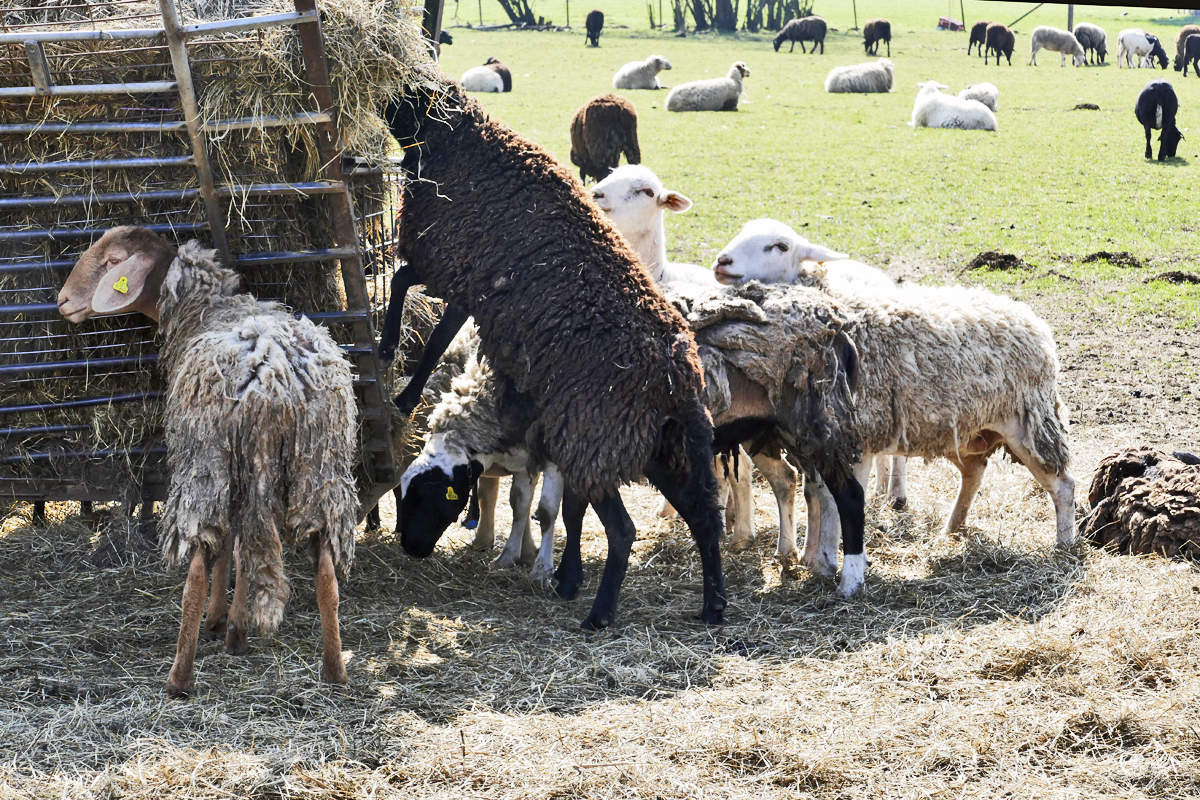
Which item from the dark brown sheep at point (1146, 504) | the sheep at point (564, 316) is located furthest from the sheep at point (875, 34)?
the sheep at point (564, 316)

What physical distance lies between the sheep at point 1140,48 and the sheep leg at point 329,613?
41048mm

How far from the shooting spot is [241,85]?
4625 millimetres

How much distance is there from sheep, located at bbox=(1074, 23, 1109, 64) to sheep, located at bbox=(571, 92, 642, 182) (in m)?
34.3

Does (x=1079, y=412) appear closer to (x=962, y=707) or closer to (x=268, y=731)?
(x=962, y=707)

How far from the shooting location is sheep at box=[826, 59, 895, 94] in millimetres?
30547

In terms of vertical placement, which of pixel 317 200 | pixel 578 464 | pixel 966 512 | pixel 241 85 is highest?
pixel 241 85

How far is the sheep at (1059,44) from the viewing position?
3969 centimetres

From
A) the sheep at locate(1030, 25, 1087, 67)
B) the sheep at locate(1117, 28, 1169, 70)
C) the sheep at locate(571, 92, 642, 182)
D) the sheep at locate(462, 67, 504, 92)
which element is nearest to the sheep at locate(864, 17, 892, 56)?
the sheep at locate(1030, 25, 1087, 67)

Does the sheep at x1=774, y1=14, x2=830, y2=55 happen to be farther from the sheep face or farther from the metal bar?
the metal bar

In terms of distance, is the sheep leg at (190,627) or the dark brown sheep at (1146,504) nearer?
the sheep leg at (190,627)

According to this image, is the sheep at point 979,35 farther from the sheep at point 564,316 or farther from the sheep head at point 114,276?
the sheep head at point 114,276

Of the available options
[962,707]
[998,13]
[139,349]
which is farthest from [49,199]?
[998,13]

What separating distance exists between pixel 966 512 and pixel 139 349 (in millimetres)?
4537

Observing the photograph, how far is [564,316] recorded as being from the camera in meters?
5.00
